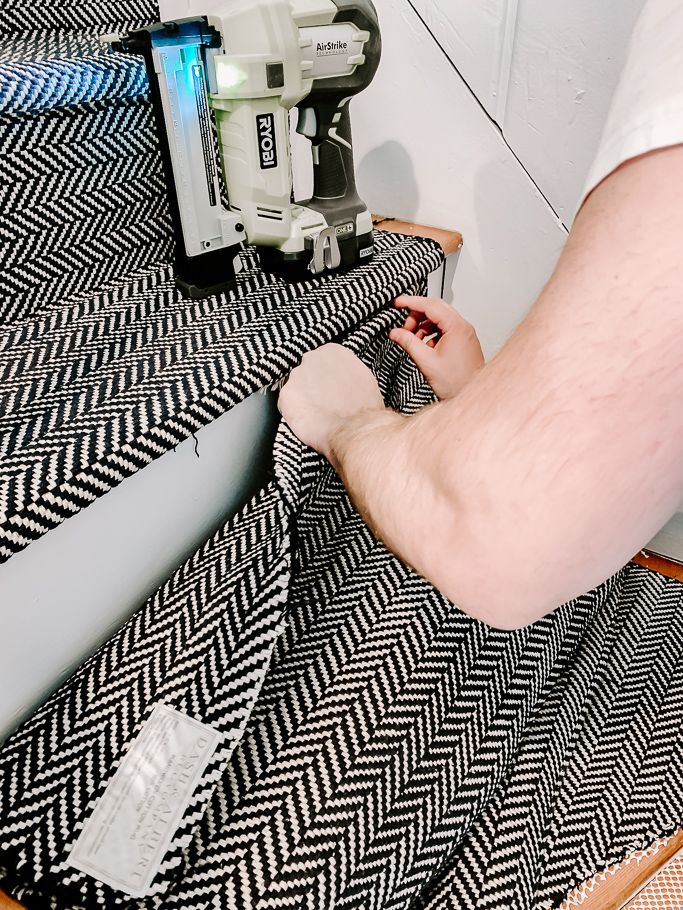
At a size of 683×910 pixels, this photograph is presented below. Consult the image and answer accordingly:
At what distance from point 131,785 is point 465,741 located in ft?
1.11

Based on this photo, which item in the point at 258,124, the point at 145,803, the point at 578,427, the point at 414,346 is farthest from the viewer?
the point at 414,346

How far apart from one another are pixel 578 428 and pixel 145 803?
475 mm

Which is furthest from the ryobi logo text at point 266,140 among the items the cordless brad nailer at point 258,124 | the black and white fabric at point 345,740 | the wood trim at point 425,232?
the wood trim at point 425,232

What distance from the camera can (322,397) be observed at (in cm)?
75

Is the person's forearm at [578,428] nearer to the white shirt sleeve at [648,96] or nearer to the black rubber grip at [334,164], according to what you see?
the white shirt sleeve at [648,96]

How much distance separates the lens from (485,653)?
71cm

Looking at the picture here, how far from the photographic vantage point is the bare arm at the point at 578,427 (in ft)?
1.10

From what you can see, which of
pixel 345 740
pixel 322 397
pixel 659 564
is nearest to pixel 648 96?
pixel 322 397

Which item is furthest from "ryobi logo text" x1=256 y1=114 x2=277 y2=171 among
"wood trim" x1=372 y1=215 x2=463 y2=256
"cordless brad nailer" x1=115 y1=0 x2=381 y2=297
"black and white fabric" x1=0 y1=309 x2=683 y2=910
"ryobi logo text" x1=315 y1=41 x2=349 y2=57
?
"wood trim" x1=372 y1=215 x2=463 y2=256

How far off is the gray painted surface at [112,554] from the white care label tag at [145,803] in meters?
0.14

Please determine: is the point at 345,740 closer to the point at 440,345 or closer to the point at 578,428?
the point at 578,428

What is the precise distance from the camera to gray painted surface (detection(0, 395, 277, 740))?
1.90 feet

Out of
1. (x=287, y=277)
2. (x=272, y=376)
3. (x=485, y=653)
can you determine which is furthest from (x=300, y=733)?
(x=287, y=277)

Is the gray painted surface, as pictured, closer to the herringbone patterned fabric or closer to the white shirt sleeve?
Result: the white shirt sleeve
